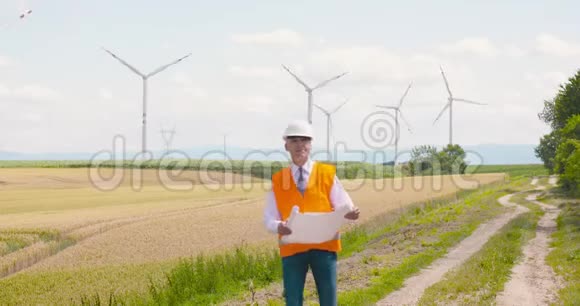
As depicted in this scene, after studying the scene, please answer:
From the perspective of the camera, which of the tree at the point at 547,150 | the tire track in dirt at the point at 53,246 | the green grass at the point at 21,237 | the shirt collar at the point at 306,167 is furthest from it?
the tree at the point at 547,150

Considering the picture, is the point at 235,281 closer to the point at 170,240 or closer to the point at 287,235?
the point at 287,235

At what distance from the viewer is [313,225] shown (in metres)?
8.66

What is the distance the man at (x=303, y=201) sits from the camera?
28.9ft

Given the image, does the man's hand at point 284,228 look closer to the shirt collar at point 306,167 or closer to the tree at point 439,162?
the shirt collar at point 306,167

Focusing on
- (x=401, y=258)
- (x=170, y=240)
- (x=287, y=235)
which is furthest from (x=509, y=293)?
(x=170, y=240)

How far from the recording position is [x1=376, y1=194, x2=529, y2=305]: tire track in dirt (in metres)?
17.3

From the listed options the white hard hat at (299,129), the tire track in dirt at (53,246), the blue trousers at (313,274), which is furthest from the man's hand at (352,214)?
the tire track in dirt at (53,246)

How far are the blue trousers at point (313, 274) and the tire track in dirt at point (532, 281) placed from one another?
8724 mm

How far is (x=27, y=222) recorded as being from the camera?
4372cm

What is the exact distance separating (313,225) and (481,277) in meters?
12.4

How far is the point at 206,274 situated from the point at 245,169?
4272 inches

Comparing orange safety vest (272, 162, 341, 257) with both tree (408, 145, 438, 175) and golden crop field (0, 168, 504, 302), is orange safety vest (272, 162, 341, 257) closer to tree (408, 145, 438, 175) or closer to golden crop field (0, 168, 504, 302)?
golden crop field (0, 168, 504, 302)

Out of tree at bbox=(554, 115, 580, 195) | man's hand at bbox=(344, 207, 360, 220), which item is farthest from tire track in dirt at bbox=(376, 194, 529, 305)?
man's hand at bbox=(344, 207, 360, 220)

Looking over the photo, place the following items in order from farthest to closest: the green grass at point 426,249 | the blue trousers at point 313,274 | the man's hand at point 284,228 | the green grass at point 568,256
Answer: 1. the green grass at point 568,256
2. the green grass at point 426,249
3. the blue trousers at point 313,274
4. the man's hand at point 284,228
